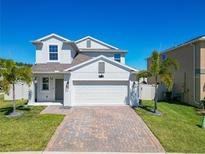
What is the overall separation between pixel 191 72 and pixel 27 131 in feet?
54.4

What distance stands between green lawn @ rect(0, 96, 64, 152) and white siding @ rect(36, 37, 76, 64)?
25.0ft

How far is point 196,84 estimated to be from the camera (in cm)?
1853

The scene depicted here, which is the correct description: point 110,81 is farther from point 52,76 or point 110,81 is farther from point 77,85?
point 52,76

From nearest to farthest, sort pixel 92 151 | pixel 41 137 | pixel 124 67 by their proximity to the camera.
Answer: pixel 92 151 < pixel 41 137 < pixel 124 67

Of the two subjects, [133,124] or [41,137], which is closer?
[41,137]

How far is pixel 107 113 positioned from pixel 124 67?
5024mm

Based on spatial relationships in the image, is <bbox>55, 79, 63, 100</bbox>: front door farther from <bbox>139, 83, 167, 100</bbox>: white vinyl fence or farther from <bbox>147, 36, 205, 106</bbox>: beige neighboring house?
<bbox>147, 36, 205, 106</bbox>: beige neighboring house

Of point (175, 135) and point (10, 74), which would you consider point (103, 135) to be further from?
point (10, 74)

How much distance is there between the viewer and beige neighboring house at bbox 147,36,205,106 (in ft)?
59.2

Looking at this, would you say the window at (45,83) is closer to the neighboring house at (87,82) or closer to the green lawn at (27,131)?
the neighboring house at (87,82)

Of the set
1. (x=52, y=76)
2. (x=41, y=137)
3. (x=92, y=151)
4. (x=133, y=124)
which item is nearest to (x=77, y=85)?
(x=52, y=76)

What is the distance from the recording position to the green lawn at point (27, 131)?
24.8 feet

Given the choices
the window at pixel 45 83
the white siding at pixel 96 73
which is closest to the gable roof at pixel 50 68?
the window at pixel 45 83

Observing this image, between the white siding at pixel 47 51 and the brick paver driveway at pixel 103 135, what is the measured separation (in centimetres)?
819
